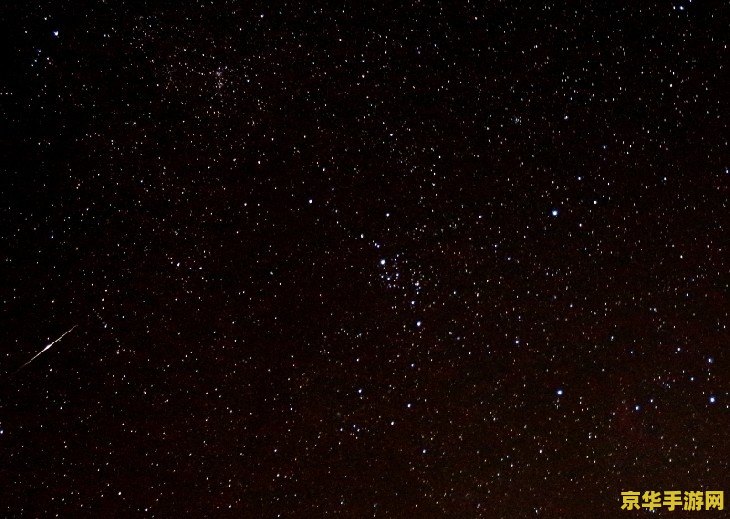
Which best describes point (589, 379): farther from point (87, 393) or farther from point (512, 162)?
point (87, 393)

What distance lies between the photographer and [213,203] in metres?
0.33

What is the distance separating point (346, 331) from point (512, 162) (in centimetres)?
13

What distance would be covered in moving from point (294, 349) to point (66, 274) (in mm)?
120

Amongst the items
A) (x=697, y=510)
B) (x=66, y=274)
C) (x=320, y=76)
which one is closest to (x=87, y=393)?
(x=66, y=274)

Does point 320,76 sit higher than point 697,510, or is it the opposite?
point 320,76

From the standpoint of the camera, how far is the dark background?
32cm

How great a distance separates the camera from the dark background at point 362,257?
1.05 ft

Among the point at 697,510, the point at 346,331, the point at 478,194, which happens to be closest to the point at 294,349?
the point at 346,331

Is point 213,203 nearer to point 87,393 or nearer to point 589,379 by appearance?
point 87,393

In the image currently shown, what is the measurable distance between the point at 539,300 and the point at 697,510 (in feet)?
0.52

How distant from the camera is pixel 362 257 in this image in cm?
34

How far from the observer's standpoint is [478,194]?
0.35 meters

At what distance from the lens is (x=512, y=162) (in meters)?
0.35

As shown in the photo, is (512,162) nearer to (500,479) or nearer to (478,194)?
(478,194)
